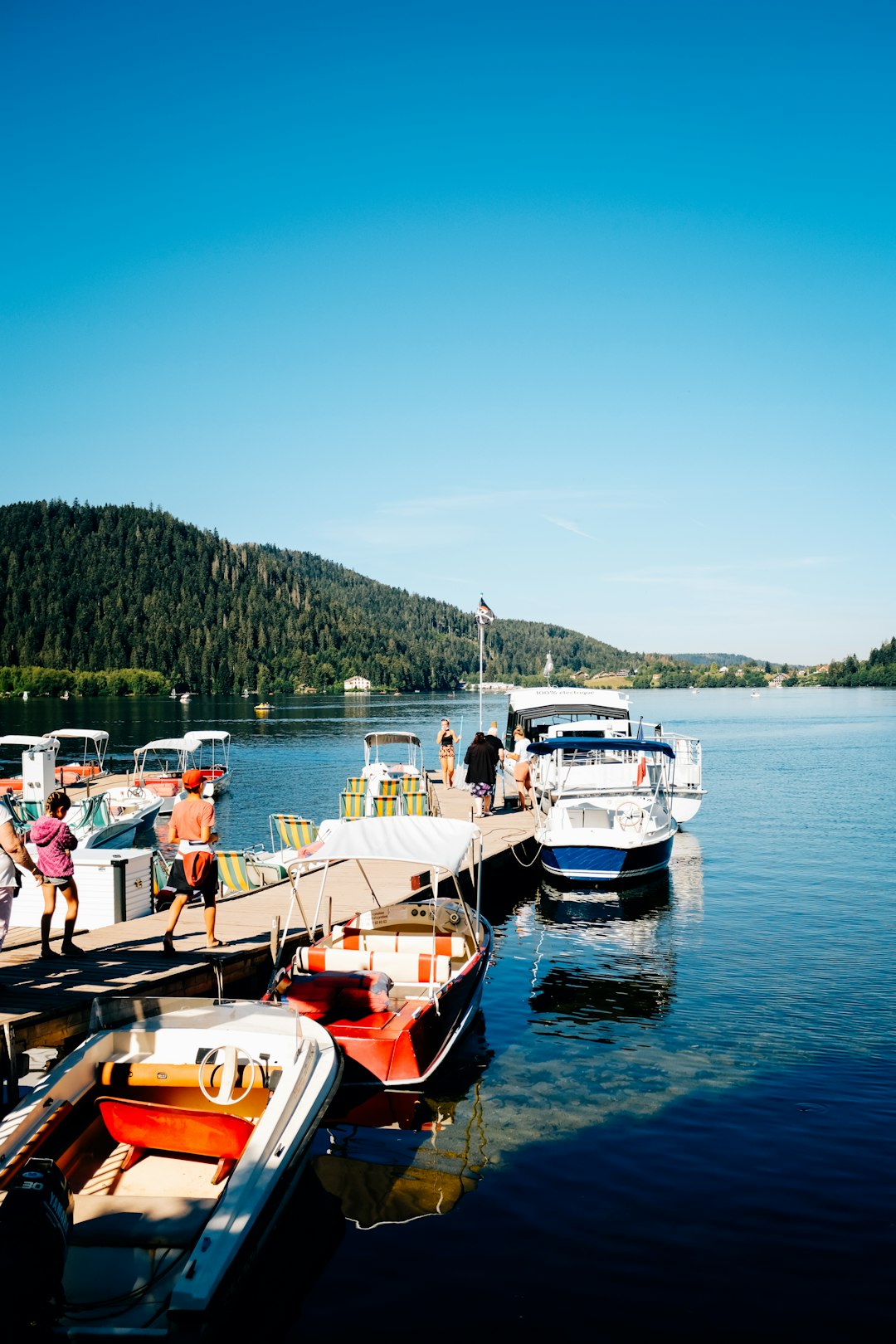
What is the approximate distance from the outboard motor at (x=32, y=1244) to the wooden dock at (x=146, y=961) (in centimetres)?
290

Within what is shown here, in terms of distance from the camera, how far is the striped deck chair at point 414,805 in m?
23.4

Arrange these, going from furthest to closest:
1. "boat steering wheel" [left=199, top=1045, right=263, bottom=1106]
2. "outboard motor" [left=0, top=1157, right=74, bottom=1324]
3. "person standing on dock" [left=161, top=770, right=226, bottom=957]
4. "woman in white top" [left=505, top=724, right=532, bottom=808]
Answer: "woman in white top" [left=505, top=724, right=532, bottom=808]
"person standing on dock" [left=161, top=770, right=226, bottom=957]
"boat steering wheel" [left=199, top=1045, right=263, bottom=1106]
"outboard motor" [left=0, top=1157, right=74, bottom=1324]

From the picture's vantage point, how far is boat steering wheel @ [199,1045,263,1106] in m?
7.89

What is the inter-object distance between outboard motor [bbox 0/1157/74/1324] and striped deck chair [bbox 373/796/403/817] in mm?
16786

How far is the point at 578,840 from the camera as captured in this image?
20547 millimetres

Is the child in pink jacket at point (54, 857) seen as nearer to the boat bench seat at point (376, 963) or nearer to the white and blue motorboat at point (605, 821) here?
the boat bench seat at point (376, 963)

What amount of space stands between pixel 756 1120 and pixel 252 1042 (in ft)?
16.8

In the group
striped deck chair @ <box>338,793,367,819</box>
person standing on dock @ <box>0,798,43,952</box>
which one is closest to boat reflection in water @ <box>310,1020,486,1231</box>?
person standing on dock @ <box>0,798,43,952</box>

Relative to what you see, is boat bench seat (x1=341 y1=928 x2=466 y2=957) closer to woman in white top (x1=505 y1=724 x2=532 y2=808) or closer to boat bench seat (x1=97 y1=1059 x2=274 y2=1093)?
boat bench seat (x1=97 y1=1059 x2=274 y2=1093)

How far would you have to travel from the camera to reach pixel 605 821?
2231 cm

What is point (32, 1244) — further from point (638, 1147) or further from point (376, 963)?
point (376, 963)

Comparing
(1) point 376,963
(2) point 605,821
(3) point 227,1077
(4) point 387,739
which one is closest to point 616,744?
(2) point 605,821

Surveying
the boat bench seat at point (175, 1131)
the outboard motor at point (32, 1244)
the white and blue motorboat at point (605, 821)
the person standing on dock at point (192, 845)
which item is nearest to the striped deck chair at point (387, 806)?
the white and blue motorboat at point (605, 821)

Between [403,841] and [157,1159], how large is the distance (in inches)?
204
